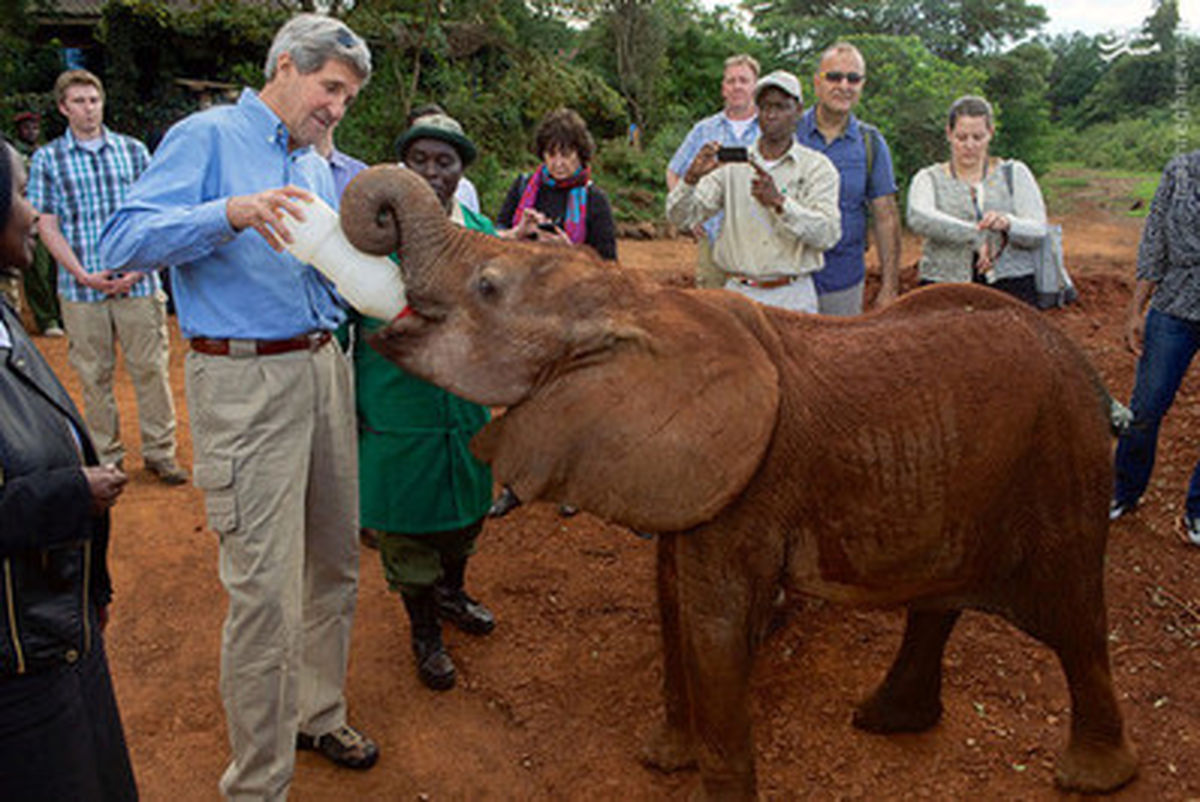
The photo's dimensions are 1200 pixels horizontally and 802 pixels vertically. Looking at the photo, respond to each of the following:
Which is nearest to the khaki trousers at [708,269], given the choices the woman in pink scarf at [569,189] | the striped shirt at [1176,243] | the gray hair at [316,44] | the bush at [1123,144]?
the woman in pink scarf at [569,189]

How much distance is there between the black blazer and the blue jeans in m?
5.02

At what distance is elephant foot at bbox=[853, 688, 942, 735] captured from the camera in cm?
362

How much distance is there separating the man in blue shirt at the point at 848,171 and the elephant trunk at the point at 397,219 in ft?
10.7

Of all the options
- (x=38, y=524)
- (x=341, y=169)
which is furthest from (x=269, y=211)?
(x=341, y=169)

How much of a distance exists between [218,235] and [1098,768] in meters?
3.45

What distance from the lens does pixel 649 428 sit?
2.47 metres

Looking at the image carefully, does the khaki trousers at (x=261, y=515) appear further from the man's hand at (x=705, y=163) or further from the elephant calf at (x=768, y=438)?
the man's hand at (x=705, y=163)

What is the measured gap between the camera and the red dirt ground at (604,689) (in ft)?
11.5

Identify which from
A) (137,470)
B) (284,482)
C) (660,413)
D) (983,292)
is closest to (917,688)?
(983,292)

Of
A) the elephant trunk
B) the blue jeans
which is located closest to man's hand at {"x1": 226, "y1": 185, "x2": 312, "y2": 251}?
the elephant trunk

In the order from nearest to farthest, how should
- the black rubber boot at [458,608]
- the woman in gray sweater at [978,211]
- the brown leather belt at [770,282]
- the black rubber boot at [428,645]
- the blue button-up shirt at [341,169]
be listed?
the black rubber boot at [428,645], the blue button-up shirt at [341,169], the black rubber boot at [458,608], the brown leather belt at [770,282], the woman in gray sweater at [978,211]

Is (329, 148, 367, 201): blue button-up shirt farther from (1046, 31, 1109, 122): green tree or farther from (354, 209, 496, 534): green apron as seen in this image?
(1046, 31, 1109, 122): green tree

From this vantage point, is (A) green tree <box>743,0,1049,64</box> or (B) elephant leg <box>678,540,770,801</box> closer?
(B) elephant leg <box>678,540,770,801</box>

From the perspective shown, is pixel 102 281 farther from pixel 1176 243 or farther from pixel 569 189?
pixel 1176 243
